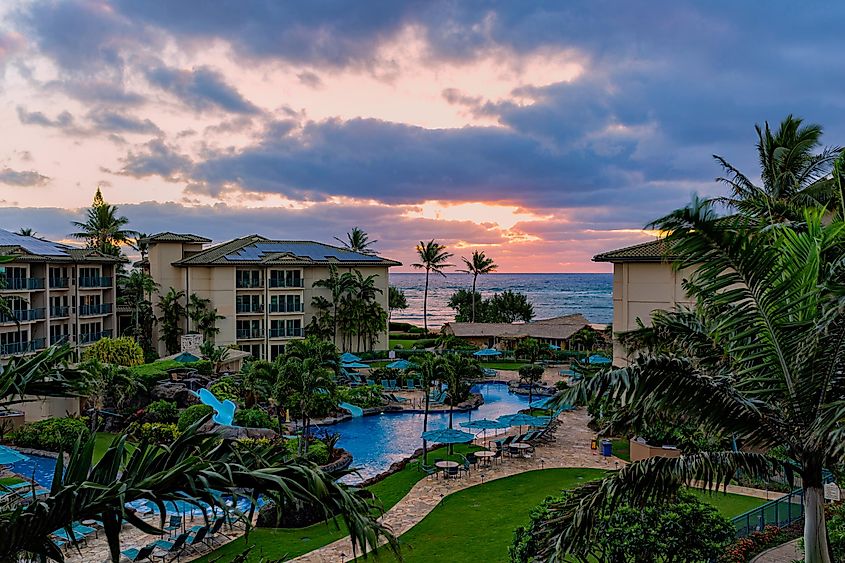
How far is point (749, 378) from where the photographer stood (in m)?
7.38

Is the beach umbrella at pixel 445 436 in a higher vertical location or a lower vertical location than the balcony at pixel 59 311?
lower

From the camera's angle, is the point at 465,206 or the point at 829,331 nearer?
the point at 829,331

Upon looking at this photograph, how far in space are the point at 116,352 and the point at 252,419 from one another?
435 inches

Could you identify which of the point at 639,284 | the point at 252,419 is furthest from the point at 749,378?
the point at 252,419

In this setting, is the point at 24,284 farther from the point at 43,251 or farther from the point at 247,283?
the point at 247,283

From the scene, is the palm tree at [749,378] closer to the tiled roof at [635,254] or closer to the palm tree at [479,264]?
the tiled roof at [635,254]

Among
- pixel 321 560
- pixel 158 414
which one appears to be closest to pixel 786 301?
pixel 321 560

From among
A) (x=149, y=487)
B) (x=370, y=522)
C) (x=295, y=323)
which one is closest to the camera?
(x=149, y=487)

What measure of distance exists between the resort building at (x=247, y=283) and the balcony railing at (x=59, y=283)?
7.81 m

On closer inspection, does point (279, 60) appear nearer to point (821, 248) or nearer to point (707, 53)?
point (707, 53)

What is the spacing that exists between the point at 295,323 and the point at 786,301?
4298cm

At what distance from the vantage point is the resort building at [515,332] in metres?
55.0

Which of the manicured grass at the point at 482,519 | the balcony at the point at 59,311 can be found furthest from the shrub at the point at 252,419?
the balcony at the point at 59,311

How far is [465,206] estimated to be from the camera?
4912 cm
